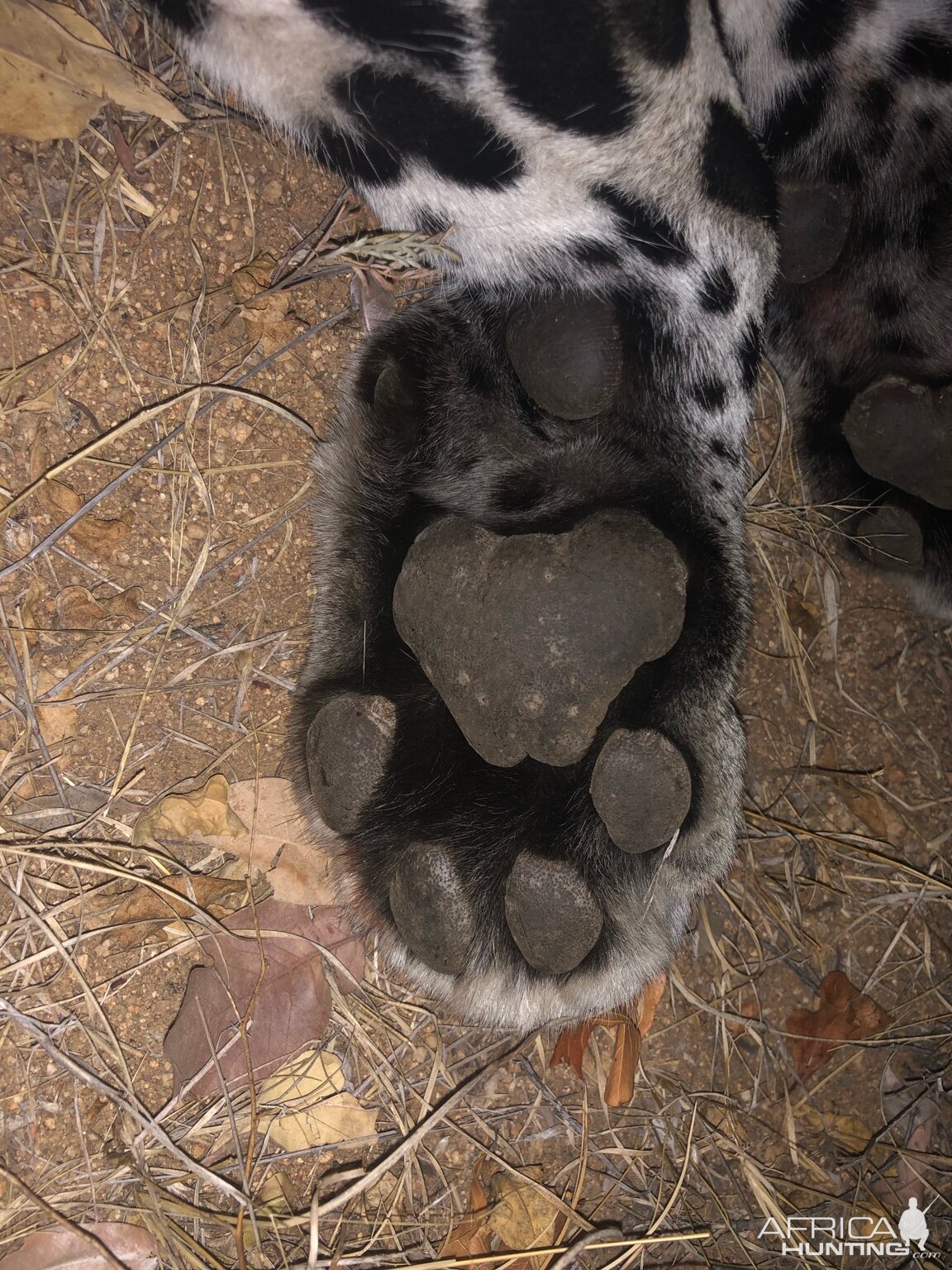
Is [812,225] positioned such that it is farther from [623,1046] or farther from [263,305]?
[623,1046]

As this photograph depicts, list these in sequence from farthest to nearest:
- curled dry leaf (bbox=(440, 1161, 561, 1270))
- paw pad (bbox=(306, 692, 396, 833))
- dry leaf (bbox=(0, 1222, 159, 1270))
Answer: curled dry leaf (bbox=(440, 1161, 561, 1270)) < dry leaf (bbox=(0, 1222, 159, 1270)) < paw pad (bbox=(306, 692, 396, 833))

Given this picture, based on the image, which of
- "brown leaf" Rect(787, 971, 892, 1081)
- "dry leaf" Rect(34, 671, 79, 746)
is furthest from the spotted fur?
"brown leaf" Rect(787, 971, 892, 1081)

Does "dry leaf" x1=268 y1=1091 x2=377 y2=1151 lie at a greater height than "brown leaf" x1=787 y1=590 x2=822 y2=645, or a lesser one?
lesser

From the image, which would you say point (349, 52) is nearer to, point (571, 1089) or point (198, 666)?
point (198, 666)

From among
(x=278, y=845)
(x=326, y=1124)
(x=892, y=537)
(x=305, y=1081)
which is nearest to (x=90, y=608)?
(x=278, y=845)

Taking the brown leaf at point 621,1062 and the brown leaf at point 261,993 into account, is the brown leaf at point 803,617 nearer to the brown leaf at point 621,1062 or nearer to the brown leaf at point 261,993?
the brown leaf at point 621,1062

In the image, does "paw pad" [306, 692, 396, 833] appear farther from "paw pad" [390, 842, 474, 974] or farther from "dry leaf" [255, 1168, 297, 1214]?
"dry leaf" [255, 1168, 297, 1214]
